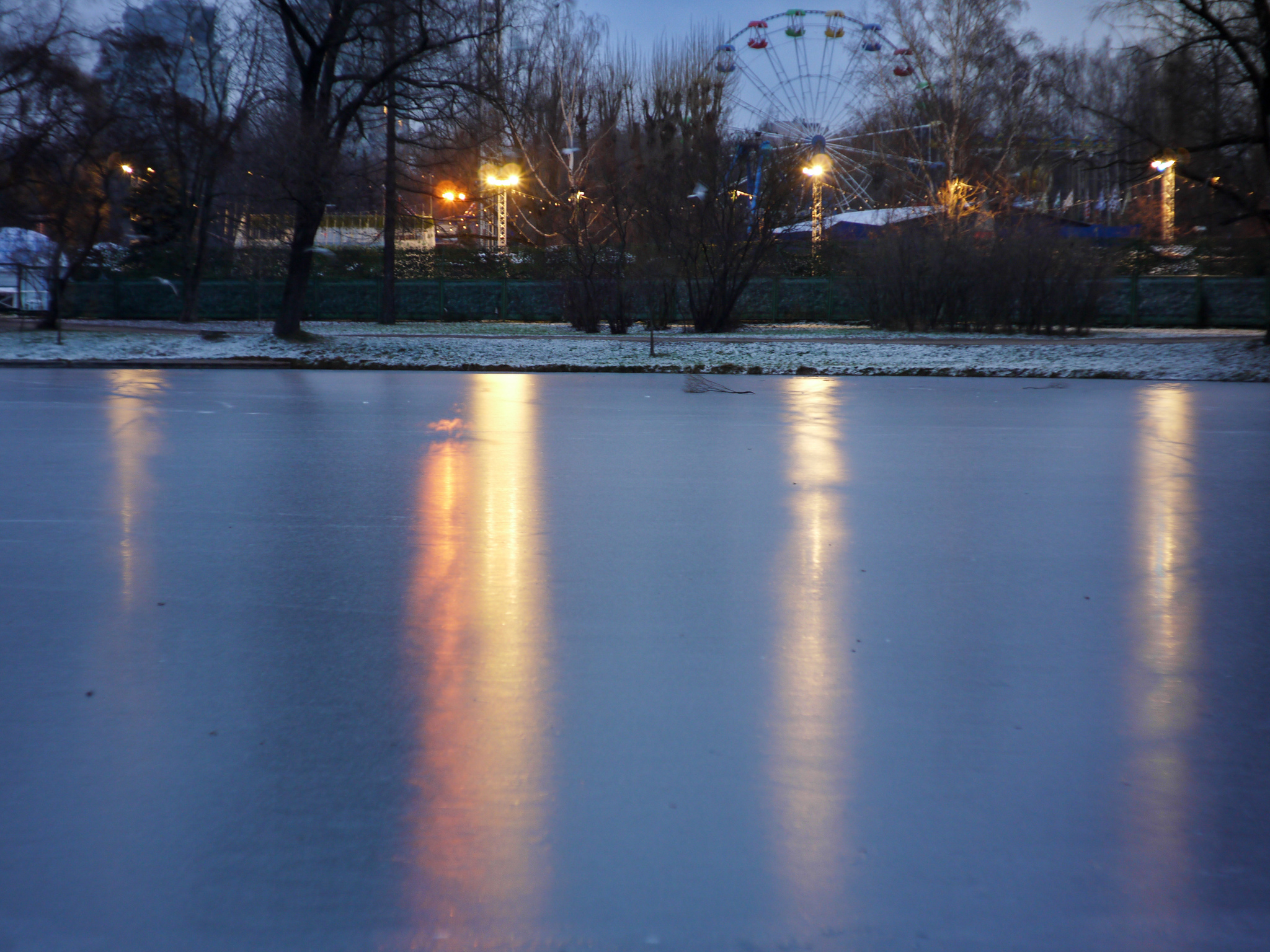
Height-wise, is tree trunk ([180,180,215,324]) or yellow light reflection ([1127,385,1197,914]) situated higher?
tree trunk ([180,180,215,324])

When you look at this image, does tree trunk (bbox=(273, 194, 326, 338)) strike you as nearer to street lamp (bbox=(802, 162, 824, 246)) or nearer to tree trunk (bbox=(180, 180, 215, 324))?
tree trunk (bbox=(180, 180, 215, 324))

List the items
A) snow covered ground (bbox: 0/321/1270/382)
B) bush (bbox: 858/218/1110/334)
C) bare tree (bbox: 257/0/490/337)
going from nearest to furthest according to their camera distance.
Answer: snow covered ground (bbox: 0/321/1270/382)
bare tree (bbox: 257/0/490/337)
bush (bbox: 858/218/1110/334)

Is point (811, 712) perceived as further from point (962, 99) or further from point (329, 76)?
point (962, 99)

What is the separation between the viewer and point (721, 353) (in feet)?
78.1

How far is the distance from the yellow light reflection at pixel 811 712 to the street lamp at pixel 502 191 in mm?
45517

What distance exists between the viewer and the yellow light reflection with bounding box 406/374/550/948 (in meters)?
2.71

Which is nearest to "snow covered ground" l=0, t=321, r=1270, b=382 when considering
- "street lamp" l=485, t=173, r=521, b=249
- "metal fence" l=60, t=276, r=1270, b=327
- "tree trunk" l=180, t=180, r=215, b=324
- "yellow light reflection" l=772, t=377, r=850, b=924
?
"tree trunk" l=180, t=180, r=215, b=324

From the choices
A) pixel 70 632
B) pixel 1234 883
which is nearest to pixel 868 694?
pixel 1234 883

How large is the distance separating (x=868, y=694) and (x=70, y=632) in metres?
3.11

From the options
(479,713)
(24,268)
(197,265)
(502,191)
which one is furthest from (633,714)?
(502,191)

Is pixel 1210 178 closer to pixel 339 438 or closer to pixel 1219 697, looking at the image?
pixel 339 438

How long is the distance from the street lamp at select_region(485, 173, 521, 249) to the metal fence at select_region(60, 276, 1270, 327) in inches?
494

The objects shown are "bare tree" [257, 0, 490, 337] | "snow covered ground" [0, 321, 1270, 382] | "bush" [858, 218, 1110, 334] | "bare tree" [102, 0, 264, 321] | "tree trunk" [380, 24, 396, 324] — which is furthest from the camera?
"bare tree" [102, 0, 264, 321]

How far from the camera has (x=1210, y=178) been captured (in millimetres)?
24250
